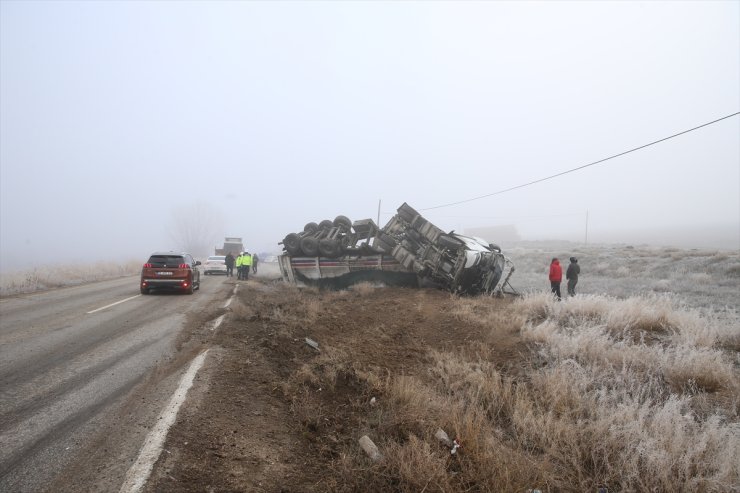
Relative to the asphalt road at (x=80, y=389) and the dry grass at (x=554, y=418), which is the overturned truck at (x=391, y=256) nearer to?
the asphalt road at (x=80, y=389)

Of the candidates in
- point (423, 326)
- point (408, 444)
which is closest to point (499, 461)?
point (408, 444)

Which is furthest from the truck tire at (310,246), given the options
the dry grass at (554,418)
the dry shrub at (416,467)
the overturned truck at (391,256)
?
the dry shrub at (416,467)

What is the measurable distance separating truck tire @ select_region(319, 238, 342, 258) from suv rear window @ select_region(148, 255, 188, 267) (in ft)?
16.9

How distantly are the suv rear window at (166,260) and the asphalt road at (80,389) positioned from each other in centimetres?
375

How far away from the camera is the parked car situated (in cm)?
1326

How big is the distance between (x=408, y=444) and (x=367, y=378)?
5.75 feet

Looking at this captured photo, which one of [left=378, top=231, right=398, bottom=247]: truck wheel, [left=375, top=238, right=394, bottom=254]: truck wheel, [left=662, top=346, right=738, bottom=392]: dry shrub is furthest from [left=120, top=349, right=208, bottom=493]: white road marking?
[left=378, top=231, right=398, bottom=247]: truck wheel

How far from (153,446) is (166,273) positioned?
11.7m

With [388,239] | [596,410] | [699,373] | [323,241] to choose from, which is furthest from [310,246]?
[699,373]

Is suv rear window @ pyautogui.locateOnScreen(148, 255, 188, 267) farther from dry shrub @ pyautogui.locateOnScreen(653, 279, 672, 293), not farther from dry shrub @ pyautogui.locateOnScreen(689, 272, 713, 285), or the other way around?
dry shrub @ pyautogui.locateOnScreen(689, 272, 713, 285)

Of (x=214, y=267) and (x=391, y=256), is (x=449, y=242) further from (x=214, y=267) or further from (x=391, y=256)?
(x=214, y=267)

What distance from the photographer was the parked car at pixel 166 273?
13258mm

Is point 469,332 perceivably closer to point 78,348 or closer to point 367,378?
point 367,378

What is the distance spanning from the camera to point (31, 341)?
6719 mm
